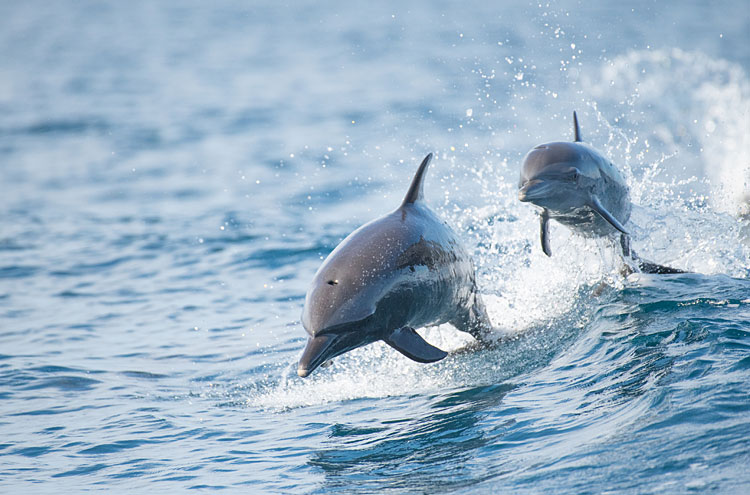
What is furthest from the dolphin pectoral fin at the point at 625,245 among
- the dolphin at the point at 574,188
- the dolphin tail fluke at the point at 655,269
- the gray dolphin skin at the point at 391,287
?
the gray dolphin skin at the point at 391,287

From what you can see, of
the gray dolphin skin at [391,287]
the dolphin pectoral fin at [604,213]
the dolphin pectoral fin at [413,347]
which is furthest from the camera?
the dolphin pectoral fin at [604,213]

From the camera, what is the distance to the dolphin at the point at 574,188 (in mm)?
8305

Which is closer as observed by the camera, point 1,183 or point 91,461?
point 91,461

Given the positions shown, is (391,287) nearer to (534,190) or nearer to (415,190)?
(415,190)

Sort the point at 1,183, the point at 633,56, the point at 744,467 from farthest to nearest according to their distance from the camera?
the point at 633,56
the point at 1,183
the point at 744,467

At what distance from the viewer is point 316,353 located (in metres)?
6.63

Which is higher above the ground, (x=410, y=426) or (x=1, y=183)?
(x=1, y=183)

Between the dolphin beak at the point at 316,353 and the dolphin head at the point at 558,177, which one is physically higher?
the dolphin head at the point at 558,177

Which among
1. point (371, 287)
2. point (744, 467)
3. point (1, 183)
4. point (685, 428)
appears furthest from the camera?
point (1, 183)

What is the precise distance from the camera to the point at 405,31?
154ft

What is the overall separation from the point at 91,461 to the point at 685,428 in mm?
4909

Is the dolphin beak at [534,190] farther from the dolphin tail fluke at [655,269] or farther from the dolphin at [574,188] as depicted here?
the dolphin tail fluke at [655,269]

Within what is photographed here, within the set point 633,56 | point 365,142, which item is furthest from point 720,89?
point 365,142

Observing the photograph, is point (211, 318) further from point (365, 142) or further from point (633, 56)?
point (633, 56)
